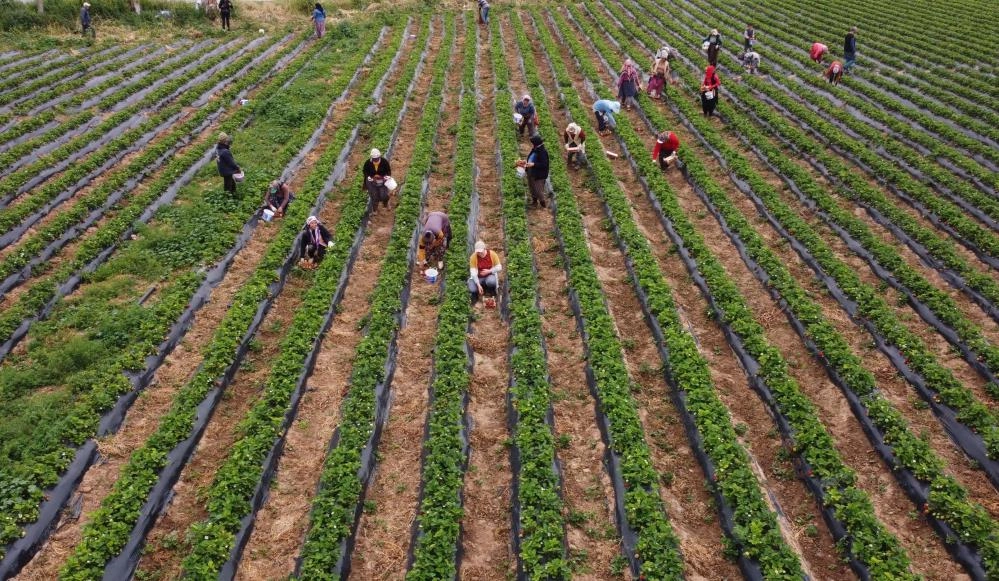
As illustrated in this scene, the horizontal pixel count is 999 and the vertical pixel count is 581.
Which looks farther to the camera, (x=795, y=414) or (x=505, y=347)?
(x=505, y=347)

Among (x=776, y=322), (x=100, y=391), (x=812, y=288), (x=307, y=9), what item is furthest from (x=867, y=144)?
(x=307, y=9)

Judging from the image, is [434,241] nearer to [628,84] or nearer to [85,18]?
[628,84]

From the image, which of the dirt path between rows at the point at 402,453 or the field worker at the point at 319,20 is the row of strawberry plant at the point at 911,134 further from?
the field worker at the point at 319,20

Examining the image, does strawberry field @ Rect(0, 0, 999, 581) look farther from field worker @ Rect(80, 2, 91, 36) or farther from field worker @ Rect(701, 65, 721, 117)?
field worker @ Rect(80, 2, 91, 36)

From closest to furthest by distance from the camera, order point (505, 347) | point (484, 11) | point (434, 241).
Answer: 1. point (505, 347)
2. point (434, 241)
3. point (484, 11)

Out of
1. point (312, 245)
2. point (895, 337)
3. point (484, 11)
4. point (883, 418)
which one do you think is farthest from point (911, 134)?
point (484, 11)

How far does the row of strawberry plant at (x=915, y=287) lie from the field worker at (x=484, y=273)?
7029 millimetres

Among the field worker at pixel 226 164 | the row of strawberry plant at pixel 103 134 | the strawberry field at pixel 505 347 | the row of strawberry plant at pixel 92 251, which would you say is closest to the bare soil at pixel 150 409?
the strawberry field at pixel 505 347

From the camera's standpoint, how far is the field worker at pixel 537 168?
13.7m

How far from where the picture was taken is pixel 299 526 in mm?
7520

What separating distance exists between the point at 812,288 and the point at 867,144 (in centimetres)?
841

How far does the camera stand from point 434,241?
39.9 feet

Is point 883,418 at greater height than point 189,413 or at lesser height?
greater

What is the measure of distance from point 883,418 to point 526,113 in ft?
42.1
